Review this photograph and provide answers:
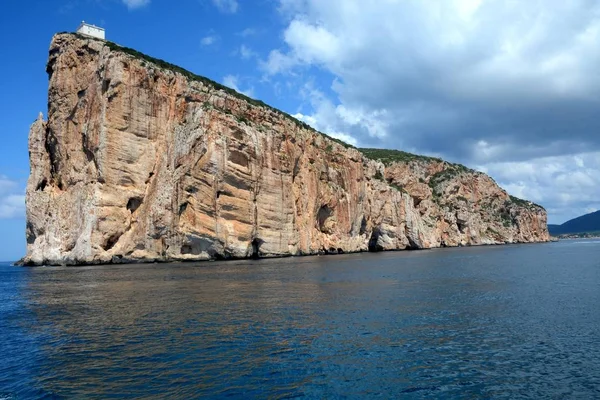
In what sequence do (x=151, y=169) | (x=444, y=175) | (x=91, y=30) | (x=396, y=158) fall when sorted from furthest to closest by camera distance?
(x=444, y=175) < (x=396, y=158) < (x=91, y=30) < (x=151, y=169)

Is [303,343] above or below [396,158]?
below

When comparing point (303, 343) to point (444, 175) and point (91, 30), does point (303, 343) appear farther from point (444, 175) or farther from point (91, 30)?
point (444, 175)

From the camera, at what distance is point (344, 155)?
106062 mm

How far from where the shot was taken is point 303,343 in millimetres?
17344

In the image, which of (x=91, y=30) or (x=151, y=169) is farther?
(x=91, y=30)

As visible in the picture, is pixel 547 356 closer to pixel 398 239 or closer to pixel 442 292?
pixel 442 292

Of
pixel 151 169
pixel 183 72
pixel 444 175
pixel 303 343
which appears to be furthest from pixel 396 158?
pixel 303 343

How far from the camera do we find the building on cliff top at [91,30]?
78.6 m

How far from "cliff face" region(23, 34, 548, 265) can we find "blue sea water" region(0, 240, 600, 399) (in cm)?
3605

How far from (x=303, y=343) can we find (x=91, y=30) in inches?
3206

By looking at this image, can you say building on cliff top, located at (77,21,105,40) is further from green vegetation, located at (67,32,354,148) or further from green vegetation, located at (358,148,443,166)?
green vegetation, located at (358,148,443,166)

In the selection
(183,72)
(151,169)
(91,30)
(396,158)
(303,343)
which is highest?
(91,30)

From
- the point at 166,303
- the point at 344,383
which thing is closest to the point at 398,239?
the point at 166,303

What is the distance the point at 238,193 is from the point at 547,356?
6076 cm
